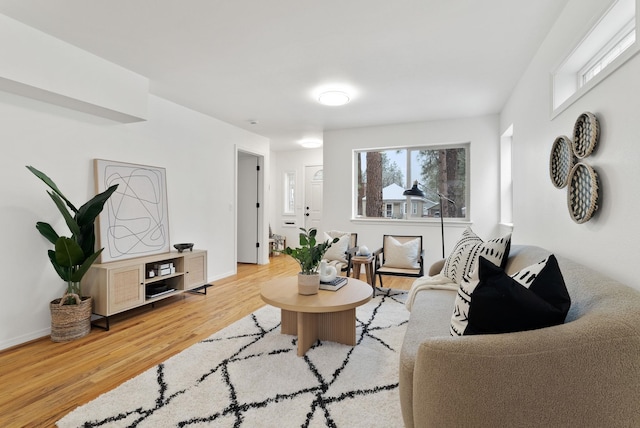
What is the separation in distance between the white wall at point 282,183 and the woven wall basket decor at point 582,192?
5677 millimetres

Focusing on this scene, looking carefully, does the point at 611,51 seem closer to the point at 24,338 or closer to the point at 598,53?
the point at 598,53

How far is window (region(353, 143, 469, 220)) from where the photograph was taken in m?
4.79

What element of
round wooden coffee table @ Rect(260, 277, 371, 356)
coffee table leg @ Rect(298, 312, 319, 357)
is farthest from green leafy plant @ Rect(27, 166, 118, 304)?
coffee table leg @ Rect(298, 312, 319, 357)

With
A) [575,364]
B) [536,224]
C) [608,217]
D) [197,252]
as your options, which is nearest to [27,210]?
[197,252]

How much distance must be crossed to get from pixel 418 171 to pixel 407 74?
2124 mm

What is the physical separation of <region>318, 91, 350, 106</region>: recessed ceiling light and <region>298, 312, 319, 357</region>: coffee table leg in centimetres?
243

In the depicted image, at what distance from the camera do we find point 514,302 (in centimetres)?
107

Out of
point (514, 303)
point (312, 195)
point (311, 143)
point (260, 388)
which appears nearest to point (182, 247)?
point (260, 388)

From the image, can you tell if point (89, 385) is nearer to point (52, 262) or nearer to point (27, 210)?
point (52, 262)

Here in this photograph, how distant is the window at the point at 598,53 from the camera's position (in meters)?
1.51

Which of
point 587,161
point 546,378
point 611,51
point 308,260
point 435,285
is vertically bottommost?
point 435,285

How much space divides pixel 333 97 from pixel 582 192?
8.45 feet

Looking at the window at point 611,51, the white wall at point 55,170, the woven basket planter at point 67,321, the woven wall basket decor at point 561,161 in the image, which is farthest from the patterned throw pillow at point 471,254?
the white wall at point 55,170

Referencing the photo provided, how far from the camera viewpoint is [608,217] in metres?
1.52
